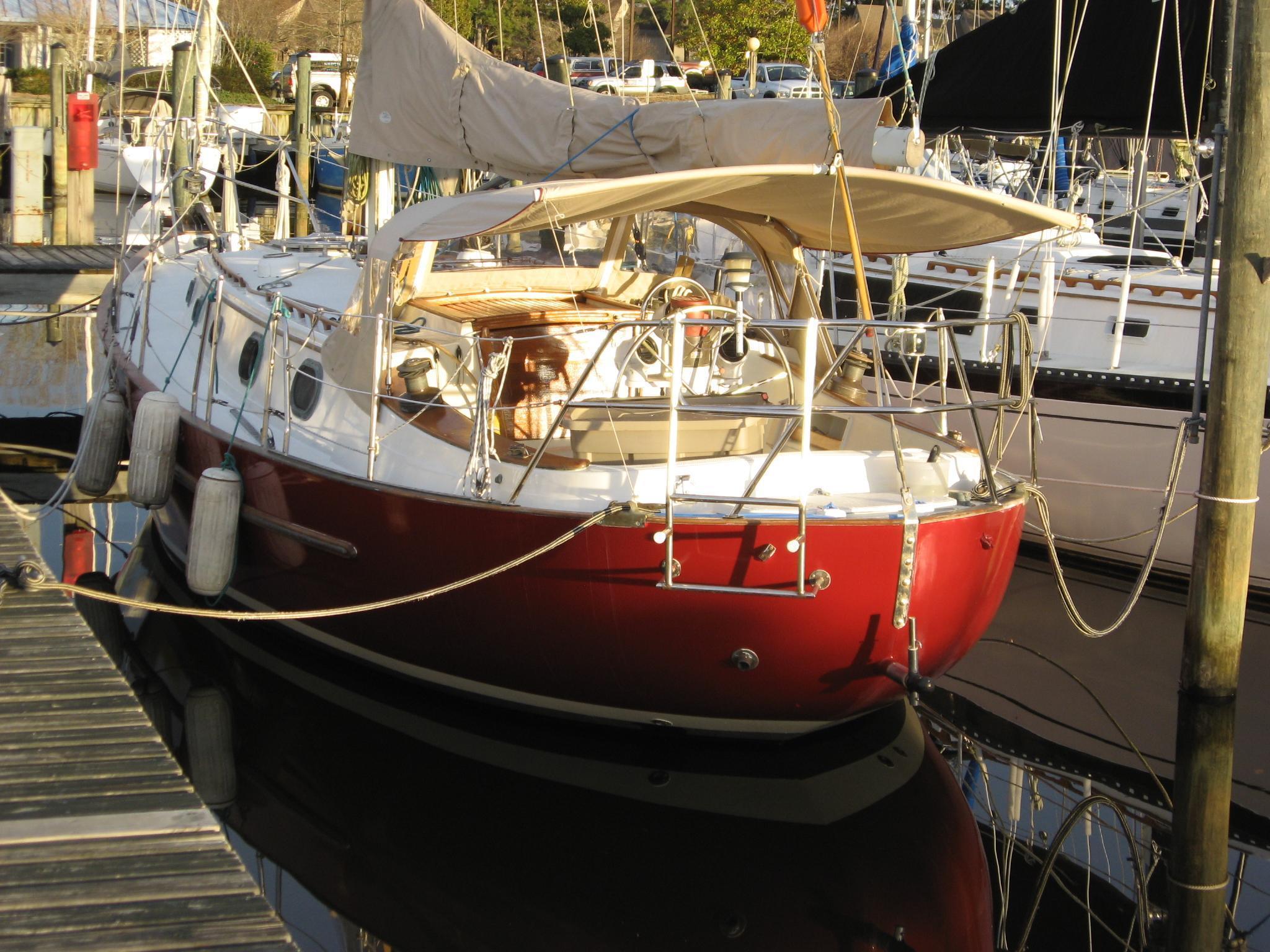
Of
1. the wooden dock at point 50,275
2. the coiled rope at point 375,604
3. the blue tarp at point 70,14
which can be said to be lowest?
the coiled rope at point 375,604

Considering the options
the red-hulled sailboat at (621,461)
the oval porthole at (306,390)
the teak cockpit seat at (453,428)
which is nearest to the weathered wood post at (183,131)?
the red-hulled sailboat at (621,461)

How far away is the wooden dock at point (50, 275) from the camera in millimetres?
14172

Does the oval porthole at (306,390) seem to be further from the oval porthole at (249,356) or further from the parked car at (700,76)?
the parked car at (700,76)

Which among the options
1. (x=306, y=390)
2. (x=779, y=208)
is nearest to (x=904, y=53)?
(x=779, y=208)

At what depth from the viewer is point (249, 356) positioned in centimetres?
897

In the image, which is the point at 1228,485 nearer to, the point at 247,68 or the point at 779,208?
the point at 779,208

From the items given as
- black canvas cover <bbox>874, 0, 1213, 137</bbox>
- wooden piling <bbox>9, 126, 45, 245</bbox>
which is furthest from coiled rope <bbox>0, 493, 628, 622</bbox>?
wooden piling <bbox>9, 126, 45, 245</bbox>

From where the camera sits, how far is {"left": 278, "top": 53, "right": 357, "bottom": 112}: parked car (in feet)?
93.2

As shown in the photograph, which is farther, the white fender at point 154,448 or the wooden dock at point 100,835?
the white fender at point 154,448

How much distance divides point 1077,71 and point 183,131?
7729 mm

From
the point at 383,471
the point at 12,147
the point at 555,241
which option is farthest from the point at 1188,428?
the point at 12,147

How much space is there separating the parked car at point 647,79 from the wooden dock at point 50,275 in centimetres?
757

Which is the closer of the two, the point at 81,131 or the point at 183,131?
the point at 183,131

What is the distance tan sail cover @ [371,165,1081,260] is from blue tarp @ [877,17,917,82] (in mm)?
4743
